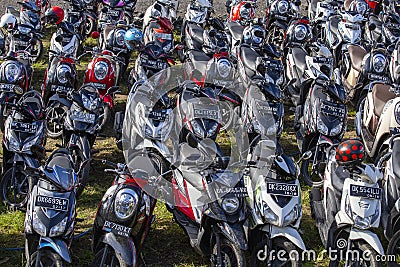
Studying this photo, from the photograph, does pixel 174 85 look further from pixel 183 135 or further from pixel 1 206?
pixel 1 206

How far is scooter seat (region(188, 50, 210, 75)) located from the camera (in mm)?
10101

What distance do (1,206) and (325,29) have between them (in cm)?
754

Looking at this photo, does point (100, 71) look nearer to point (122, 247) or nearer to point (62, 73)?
point (62, 73)

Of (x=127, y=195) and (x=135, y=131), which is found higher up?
(x=135, y=131)

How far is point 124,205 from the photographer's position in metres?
6.02

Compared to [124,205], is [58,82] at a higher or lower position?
higher

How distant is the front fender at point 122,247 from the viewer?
575 centimetres

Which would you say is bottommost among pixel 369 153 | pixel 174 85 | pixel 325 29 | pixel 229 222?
pixel 229 222

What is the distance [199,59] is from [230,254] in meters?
4.80

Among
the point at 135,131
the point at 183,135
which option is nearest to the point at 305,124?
the point at 183,135

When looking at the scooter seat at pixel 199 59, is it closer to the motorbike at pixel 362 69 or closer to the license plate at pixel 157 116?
the license plate at pixel 157 116

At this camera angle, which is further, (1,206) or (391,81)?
(391,81)

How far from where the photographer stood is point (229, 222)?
6.07 metres

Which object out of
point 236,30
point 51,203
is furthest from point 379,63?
point 51,203
